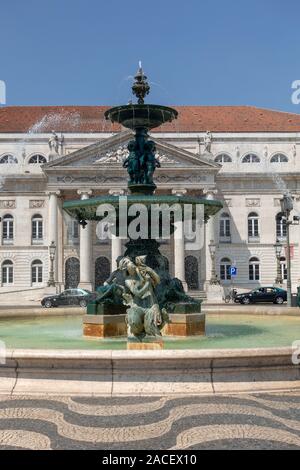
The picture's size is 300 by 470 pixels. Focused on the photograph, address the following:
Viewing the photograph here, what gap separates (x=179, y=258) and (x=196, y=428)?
48.9 meters

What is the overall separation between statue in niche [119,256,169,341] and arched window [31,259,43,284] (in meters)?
48.5

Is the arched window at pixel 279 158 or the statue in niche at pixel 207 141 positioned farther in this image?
the arched window at pixel 279 158

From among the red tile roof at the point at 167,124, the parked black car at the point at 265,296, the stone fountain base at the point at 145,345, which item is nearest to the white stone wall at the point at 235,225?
the red tile roof at the point at 167,124

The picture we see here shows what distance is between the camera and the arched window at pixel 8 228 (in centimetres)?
5912

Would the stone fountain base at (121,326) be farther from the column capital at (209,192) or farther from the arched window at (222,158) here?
the arched window at (222,158)

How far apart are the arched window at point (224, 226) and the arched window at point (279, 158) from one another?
8.44 m

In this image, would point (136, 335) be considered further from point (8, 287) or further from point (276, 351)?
point (8, 287)

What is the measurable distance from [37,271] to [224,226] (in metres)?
19.1

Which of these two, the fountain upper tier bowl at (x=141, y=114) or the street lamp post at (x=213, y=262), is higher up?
the fountain upper tier bowl at (x=141, y=114)

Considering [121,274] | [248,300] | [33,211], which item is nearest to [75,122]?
[33,211]

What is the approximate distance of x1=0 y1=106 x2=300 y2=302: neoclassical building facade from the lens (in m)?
55.8

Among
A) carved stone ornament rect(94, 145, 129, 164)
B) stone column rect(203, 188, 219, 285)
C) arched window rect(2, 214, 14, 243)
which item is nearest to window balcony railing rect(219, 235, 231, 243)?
stone column rect(203, 188, 219, 285)

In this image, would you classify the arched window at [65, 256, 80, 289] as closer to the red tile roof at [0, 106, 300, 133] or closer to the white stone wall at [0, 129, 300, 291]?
the white stone wall at [0, 129, 300, 291]

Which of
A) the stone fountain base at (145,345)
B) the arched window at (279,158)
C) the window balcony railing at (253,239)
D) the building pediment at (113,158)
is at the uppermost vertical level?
the arched window at (279,158)
